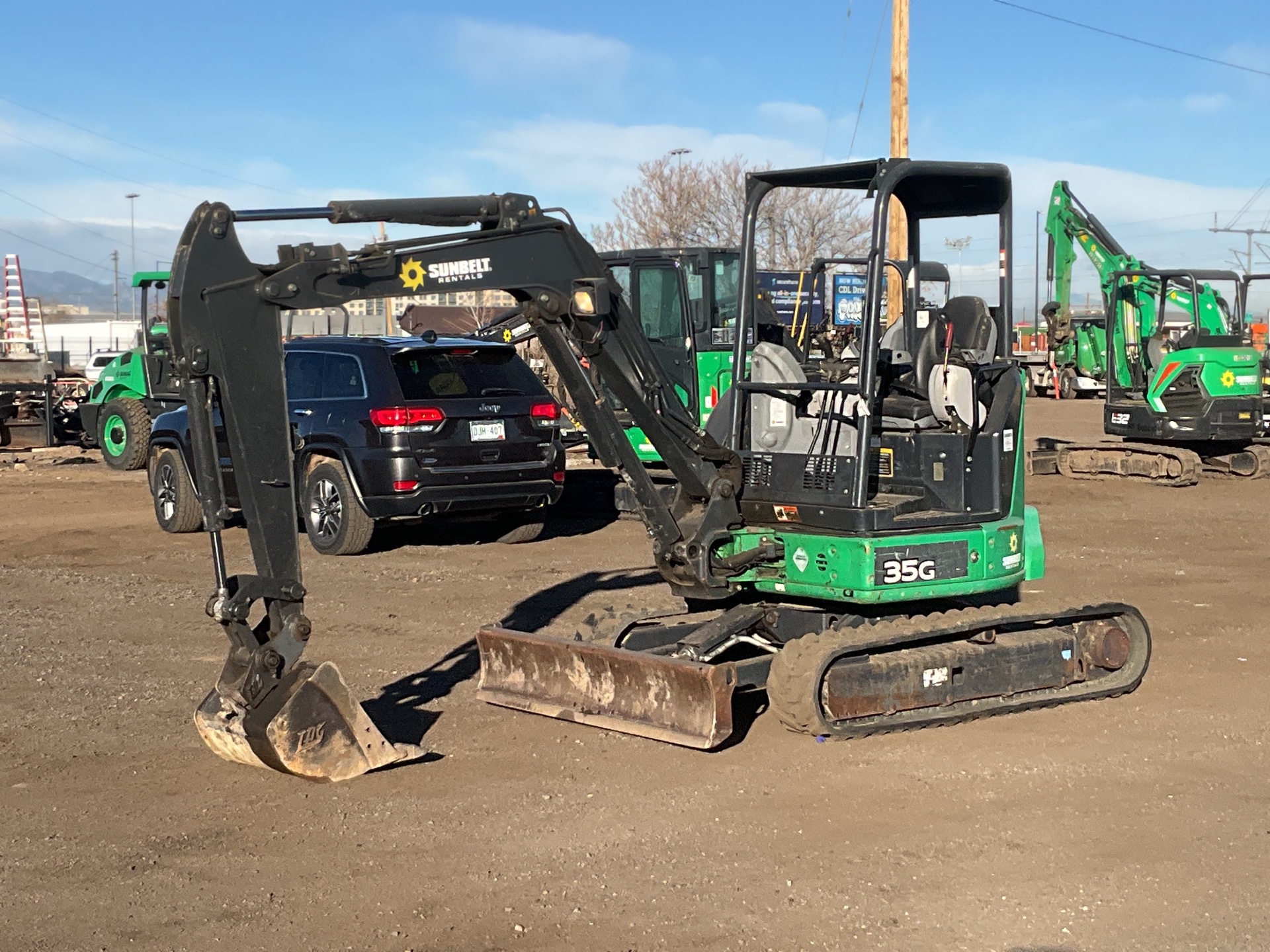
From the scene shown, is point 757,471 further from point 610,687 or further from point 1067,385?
point 1067,385

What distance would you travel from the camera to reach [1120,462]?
63.3 feet

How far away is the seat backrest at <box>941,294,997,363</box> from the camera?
770 cm

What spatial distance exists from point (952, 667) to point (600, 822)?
7.58 ft

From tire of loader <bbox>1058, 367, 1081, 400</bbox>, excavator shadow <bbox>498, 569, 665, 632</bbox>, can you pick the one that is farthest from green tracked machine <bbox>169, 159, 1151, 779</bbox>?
tire of loader <bbox>1058, 367, 1081, 400</bbox>

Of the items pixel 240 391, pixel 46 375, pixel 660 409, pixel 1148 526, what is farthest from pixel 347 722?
pixel 46 375

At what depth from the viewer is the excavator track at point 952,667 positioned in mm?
6938

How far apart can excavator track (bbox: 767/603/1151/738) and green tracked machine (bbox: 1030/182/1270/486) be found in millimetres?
11500

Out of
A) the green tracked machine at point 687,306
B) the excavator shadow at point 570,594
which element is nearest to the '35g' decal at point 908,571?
the excavator shadow at point 570,594

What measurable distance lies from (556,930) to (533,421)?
8.48m

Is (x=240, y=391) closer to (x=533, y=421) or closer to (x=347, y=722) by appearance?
(x=347, y=722)

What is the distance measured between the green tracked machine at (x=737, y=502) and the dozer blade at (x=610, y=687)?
0.5 inches

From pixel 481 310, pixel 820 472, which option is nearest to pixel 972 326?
pixel 820 472

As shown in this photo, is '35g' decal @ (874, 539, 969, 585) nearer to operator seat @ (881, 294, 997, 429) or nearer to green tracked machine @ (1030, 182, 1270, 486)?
operator seat @ (881, 294, 997, 429)

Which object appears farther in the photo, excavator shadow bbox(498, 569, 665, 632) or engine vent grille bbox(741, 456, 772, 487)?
excavator shadow bbox(498, 569, 665, 632)
